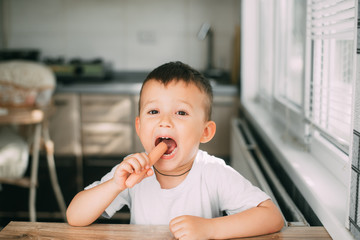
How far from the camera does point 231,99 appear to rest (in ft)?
10.8

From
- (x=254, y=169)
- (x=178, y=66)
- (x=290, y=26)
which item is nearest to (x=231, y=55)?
(x=290, y=26)

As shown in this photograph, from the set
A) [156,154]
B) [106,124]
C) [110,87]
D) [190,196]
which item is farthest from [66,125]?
[156,154]

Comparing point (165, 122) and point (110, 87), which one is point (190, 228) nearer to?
point (165, 122)

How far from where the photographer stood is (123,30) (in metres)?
3.88

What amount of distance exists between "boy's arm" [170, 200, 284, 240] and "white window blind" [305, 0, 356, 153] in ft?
1.39

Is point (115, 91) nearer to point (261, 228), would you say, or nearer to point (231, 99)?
point (231, 99)

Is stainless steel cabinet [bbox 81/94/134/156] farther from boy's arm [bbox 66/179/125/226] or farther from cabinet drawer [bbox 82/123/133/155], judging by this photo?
boy's arm [bbox 66/179/125/226]

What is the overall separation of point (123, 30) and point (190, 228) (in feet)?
11.0

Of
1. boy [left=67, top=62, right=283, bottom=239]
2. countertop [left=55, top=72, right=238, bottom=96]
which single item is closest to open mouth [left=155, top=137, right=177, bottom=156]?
boy [left=67, top=62, right=283, bottom=239]

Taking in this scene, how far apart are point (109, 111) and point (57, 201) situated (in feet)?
2.85

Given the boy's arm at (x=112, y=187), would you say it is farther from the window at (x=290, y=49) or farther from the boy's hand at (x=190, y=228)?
the window at (x=290, y=49)

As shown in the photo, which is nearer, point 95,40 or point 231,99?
point 231,99

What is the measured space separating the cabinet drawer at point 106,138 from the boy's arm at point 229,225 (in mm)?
2594

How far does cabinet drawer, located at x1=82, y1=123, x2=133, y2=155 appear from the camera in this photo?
335 cm
